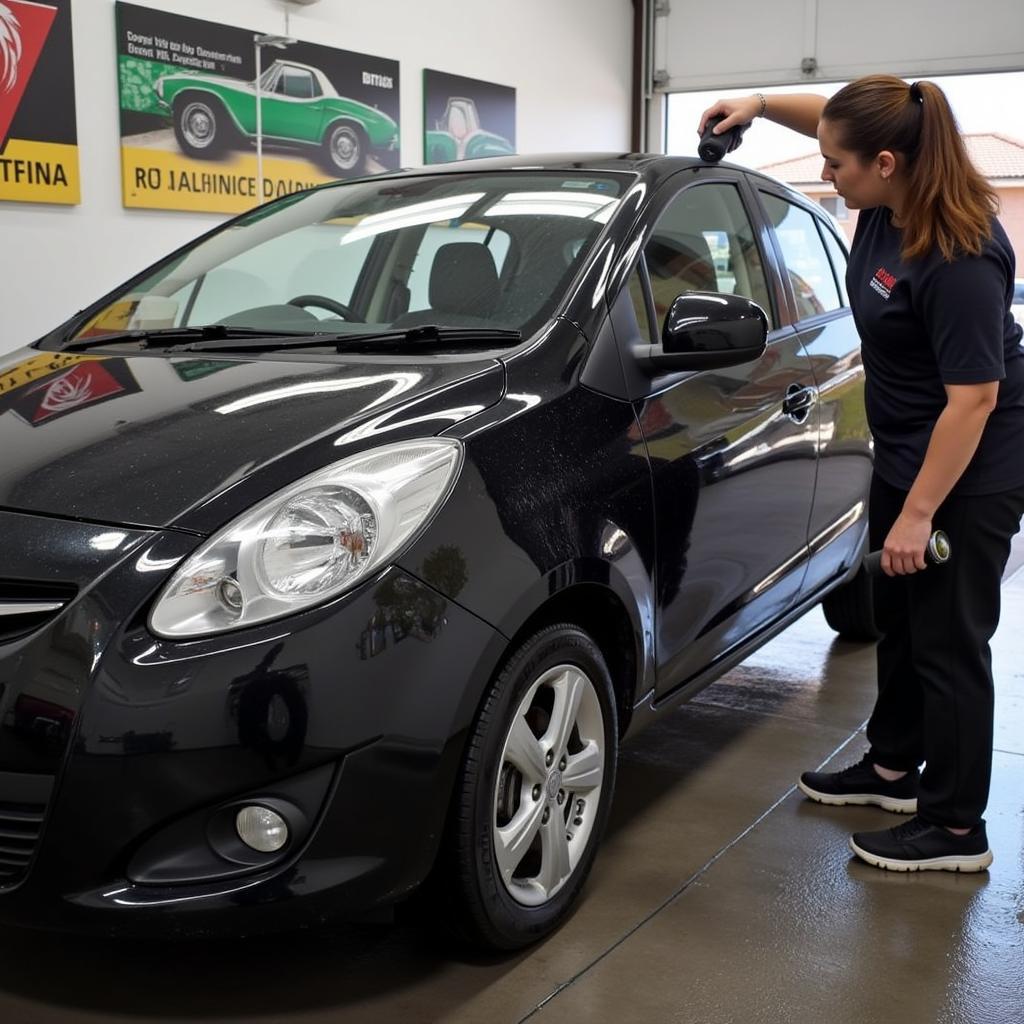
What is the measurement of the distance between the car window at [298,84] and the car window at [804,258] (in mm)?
3997

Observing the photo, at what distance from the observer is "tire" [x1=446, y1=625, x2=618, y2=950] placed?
5.71 ft

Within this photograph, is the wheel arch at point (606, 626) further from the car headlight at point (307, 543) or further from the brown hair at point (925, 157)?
the brown hair at point (925, 157)

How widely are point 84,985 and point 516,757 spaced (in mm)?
717

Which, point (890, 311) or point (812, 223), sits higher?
point (812, 223)

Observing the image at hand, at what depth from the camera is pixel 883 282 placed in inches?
84.7

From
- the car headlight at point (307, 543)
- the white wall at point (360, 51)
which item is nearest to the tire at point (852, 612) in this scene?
the car headlight at point (307, 543)

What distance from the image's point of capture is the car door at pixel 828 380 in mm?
2932

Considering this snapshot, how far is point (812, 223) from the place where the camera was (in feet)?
11.0

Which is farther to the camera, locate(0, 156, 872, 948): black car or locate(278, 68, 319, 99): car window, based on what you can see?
locate(278, 68, 319, 99): car window

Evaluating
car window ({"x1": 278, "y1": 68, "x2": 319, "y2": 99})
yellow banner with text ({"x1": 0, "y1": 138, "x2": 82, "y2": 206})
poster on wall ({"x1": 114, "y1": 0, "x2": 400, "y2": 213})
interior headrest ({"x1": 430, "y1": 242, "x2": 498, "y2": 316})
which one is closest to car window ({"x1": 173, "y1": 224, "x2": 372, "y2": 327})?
interior headrest ({"x1": 430, "y1": 242, "x2": 498, "y2": 316})

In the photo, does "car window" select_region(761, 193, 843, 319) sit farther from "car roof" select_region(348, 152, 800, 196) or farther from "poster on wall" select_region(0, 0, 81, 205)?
"poster on wall" select_region(0, 0, 81, 205)

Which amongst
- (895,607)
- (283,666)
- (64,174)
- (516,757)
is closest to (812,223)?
(895,607)

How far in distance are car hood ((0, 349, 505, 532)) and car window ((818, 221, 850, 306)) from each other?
1685 mm

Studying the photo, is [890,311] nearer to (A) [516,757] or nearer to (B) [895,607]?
(B) [895,607]
